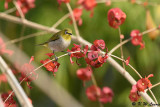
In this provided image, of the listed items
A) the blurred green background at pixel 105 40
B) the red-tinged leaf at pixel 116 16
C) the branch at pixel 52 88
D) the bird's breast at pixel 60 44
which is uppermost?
the blurred green background at pixel 105 40

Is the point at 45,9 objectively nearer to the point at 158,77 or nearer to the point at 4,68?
the point at 158,77

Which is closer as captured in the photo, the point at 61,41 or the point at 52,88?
the point at 61,41

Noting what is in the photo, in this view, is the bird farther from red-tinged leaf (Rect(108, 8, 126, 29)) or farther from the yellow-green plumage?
red-tinged leaf (Rect(108, 8, 126, 29))

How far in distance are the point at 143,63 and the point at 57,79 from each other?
31.8 inches

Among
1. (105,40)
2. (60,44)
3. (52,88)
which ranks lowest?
(60,44)

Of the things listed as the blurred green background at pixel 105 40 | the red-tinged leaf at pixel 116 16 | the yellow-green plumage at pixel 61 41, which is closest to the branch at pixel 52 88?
the blurred green background at pixel 105 40

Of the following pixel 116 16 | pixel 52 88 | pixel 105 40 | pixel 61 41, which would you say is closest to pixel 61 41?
pixel 61 41

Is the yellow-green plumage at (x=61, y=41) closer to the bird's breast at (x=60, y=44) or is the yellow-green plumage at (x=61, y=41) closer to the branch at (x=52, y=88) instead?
the bird's breast at (x=60, y=44)

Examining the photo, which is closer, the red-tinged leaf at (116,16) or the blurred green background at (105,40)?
the red-tinged leaf at (116,16)

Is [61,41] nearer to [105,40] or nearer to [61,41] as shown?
[61,41]

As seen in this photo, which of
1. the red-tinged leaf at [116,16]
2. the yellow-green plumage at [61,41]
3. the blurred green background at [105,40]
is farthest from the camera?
the blurred green background at [105,40]

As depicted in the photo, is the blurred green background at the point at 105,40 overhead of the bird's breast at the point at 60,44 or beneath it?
overhead

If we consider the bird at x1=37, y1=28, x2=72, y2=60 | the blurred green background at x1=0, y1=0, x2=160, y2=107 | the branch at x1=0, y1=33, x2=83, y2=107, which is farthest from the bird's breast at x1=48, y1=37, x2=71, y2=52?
the branch at x1=0, y1=33, x2=83, y2=107

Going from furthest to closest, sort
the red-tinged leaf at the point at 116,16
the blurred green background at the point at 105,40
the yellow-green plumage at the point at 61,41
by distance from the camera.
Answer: the blurred green background at the point at 105,40 < the yellow-green plumage at the point at 61,41 < the red-tinged leaf at the point at 116,16
